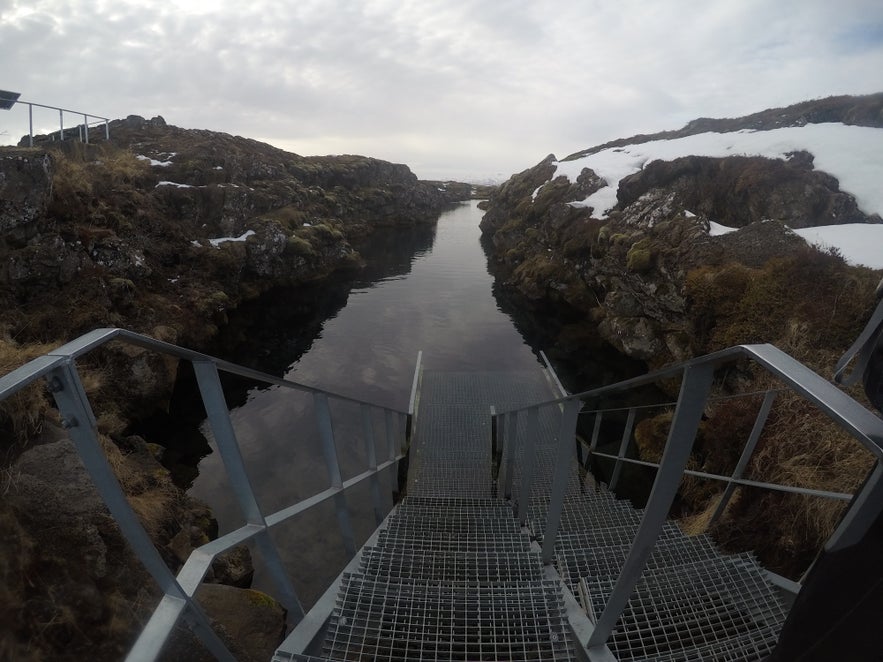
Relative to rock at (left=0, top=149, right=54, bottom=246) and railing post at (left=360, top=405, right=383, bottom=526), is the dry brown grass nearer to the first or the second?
railing post at (left=360, top=405, right=383, bottom=526)

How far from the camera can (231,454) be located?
230 centimetres

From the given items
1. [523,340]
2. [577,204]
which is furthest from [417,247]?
[523,340]

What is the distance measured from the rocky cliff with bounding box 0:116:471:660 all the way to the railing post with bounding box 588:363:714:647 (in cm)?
205

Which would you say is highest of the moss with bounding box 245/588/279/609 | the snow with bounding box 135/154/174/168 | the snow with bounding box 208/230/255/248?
the snow with bounding box 135/154/174/168

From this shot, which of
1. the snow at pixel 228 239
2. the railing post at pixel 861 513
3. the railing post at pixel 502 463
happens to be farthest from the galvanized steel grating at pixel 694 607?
the snow at pixel 228 239

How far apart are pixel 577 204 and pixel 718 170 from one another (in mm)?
8125

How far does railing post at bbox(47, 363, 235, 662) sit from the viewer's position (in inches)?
51.6

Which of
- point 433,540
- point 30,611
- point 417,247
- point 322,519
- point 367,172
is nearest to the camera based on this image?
point 30,611

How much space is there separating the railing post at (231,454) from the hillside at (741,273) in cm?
502

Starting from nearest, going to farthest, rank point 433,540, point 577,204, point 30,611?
point 30,611, point 433,540, point 577,204

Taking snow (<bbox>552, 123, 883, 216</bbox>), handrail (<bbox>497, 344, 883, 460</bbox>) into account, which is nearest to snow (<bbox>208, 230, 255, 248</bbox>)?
snow (<bbox>552, 123, 883, 216</bbox>)

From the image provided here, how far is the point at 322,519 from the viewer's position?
9031mm

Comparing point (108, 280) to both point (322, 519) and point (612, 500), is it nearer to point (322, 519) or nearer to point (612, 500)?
point (322, 519)

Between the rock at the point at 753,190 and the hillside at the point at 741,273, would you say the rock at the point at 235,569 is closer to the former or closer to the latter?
the hillside at the point at 741,273
